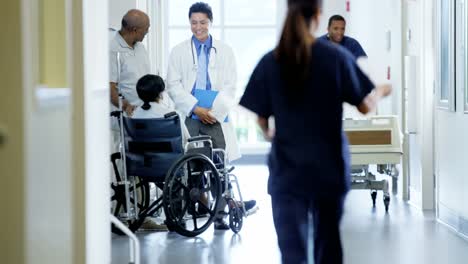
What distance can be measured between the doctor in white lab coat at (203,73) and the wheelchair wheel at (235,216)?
0.69m

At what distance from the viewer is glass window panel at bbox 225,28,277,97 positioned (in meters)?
14.5

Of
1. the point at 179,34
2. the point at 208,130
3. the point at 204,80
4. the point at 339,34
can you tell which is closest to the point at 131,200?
the point at 208,130

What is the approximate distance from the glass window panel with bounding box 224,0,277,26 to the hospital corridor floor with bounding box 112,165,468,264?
6969 mm

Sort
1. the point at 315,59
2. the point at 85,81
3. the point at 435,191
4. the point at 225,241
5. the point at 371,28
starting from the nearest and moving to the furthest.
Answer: the point at 315,59, the point at 85,81, the point at 225,241, the point at 435,191, the point at 371,28

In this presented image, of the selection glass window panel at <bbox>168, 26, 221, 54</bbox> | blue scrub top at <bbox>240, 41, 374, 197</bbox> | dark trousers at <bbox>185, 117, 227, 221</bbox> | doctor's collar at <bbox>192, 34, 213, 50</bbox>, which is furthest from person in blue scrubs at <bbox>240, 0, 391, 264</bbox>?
glass window panel at <bbox>168, 26, 221, 54</bbox>

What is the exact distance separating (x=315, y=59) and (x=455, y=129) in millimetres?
3904

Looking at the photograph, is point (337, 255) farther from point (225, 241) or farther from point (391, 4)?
point (391, 4)

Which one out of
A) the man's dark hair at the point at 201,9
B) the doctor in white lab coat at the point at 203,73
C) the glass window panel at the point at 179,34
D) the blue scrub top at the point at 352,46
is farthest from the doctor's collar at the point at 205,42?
the glass window panel at the point at 179,34

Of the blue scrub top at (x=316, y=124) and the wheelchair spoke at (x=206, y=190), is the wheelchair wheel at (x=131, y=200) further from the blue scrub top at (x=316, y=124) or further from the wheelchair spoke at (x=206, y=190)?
the blue scrub top at (x=316, y=124)

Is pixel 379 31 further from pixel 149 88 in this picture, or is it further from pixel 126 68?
pixel 149 88

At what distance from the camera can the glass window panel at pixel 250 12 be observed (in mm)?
14500

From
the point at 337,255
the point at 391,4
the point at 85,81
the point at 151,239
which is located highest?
the point at 391,4

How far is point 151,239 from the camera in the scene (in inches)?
253

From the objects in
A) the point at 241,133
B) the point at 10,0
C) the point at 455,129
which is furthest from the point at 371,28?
the point at 10,0
